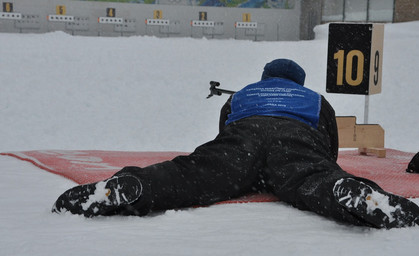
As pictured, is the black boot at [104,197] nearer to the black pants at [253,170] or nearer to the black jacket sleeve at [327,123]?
the black pants at [253,170]

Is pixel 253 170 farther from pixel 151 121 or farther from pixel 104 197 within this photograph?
pixel 151 121

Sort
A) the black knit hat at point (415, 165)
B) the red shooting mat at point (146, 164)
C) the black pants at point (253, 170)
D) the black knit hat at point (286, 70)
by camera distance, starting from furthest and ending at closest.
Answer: the black knit hat at point (415, 165), the red shooting mat at point (146, 164), the black knit hat at point (286, 70), the black pants at point (253, 170)

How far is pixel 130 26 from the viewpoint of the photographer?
20703 millimetres

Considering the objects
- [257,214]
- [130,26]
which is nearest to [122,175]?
[257,214]

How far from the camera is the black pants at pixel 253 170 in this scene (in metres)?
2.48

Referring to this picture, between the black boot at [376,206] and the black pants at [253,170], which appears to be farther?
the black pants at [253,170]

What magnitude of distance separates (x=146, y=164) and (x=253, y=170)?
162cm

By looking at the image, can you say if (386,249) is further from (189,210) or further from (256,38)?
(256,38)

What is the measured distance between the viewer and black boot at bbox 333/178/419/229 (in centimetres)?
215

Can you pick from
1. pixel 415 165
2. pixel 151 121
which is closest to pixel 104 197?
pixel 415 165

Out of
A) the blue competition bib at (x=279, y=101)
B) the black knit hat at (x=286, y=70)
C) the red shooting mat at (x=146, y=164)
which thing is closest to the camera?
the blue competition bib at (x=279, y=101)

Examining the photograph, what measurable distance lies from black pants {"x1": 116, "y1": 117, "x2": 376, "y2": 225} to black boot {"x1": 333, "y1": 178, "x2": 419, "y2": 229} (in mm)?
153

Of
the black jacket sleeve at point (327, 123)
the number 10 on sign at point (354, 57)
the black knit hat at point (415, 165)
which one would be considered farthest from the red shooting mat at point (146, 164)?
the number 10 on sign at point (354, 57)

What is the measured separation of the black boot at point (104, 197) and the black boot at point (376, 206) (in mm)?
825
